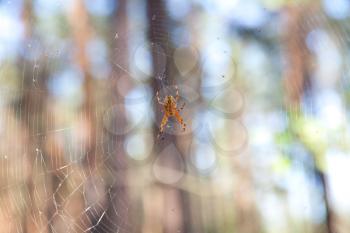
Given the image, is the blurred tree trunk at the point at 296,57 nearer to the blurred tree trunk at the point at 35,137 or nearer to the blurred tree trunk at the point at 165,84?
the blurred tree trunk at the point at 165,84

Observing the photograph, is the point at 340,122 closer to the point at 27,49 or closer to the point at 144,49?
the point at 144,49

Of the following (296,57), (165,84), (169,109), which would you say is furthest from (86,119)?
(296,57)

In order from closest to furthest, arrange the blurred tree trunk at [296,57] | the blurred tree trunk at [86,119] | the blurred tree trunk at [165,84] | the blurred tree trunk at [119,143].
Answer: the blurred tree trunk at [86,119] < the blurred tree trunk at [165,84] < the blurred tree trunk at [119,143] < the blurred tree trunk at [296,57]

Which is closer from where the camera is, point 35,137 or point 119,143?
point 35,137

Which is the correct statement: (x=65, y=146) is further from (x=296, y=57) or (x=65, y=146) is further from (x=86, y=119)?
(x=296, y=57)

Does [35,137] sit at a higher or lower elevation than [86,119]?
lower

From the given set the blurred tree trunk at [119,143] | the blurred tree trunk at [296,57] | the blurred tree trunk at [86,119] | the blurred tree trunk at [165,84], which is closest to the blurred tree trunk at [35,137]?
the blurred tree trunk at [86,119]

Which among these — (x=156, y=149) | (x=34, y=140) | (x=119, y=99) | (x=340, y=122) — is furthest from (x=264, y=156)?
(x=34, y=140)
